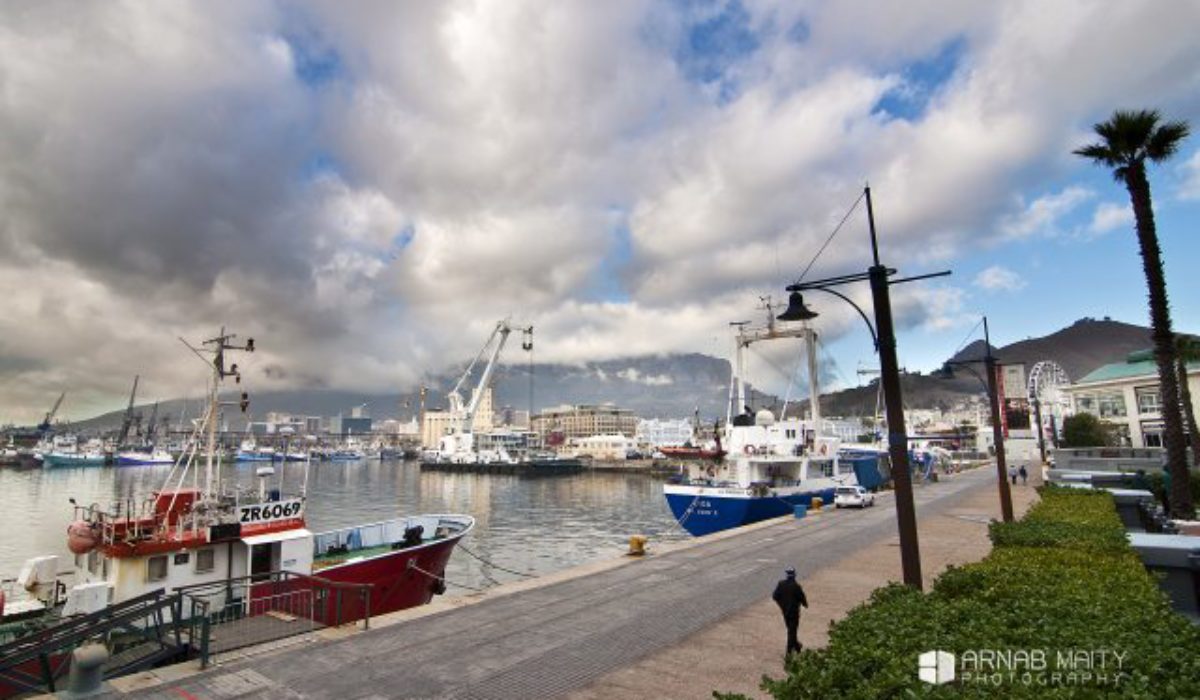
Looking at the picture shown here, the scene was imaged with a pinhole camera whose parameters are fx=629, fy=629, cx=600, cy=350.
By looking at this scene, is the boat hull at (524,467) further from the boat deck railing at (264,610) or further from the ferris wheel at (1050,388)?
the boat deck railing at (264,610)

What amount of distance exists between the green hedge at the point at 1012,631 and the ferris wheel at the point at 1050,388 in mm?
115034

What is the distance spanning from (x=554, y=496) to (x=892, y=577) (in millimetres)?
70008

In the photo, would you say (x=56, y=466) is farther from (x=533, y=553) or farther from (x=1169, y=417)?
(x=1169, y=417)

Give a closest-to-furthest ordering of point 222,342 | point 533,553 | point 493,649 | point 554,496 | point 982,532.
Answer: point 493,649 → point 222,342 → point 982,532 → point 533,553 → point 554,496

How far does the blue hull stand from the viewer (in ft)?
124

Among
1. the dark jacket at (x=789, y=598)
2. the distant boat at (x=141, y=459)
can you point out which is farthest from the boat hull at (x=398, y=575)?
the distant boat at (x=141, y=459)

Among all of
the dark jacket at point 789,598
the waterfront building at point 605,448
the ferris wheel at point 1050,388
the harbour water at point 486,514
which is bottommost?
the harbour water at point 486,514

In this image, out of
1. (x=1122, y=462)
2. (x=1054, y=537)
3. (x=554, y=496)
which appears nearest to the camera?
(x=1054, y=537)

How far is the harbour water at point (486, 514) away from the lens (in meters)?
38.8

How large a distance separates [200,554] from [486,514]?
4760 centimetres

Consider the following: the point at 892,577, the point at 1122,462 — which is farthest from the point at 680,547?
the point at 1122,462

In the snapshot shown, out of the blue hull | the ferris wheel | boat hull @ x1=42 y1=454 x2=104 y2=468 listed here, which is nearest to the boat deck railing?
the blue hull

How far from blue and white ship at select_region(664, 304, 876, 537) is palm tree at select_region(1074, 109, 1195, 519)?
17.0m

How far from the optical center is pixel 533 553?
40.7 meters
